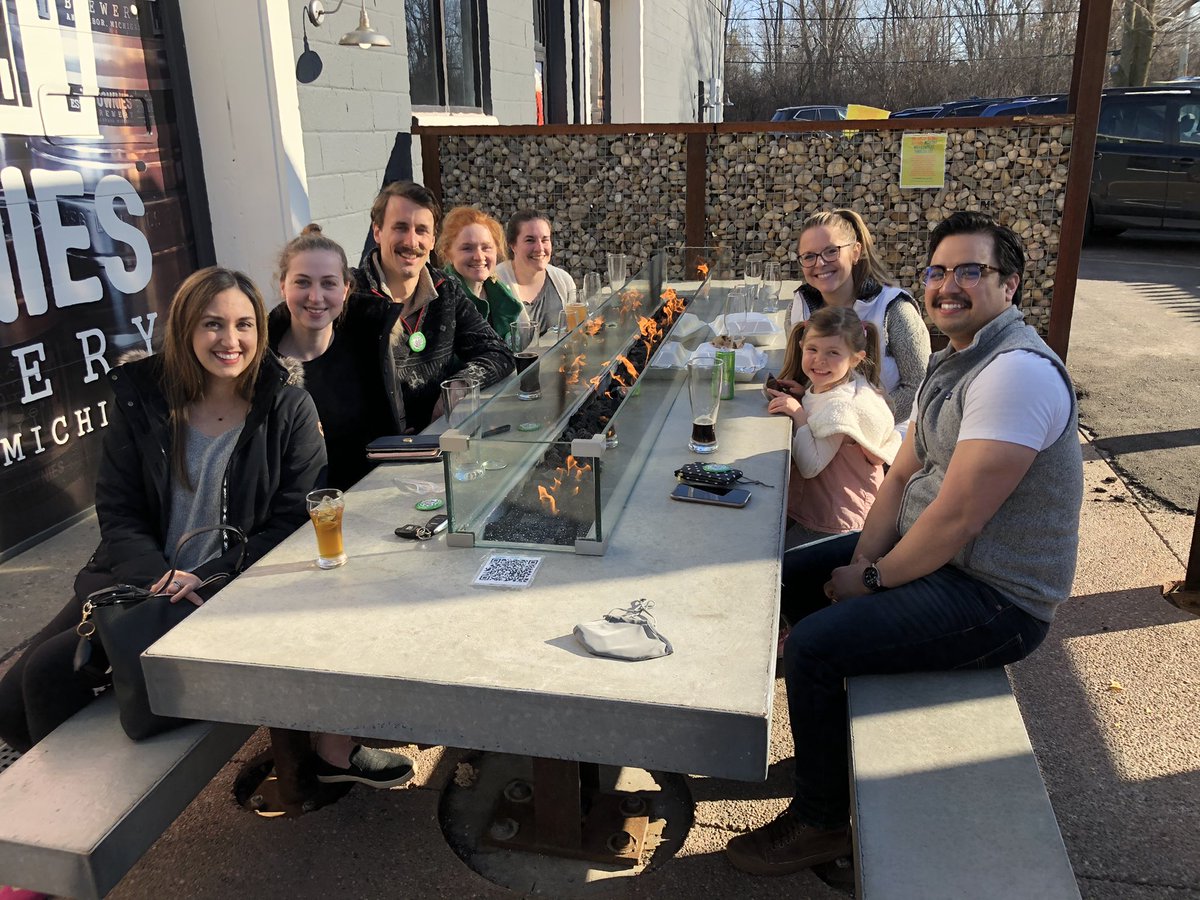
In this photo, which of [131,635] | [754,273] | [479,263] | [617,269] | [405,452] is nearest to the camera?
[131,635]

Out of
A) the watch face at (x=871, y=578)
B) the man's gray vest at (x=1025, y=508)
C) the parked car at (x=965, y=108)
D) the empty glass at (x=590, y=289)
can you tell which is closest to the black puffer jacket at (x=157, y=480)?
the watch face at (x=871, y=578)

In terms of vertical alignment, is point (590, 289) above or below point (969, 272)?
below

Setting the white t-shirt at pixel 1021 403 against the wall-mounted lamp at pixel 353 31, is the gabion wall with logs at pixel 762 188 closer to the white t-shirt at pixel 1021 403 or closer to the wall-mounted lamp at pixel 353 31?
the wall-mounted lamp at pixel 353 31

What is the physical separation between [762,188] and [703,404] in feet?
17.2

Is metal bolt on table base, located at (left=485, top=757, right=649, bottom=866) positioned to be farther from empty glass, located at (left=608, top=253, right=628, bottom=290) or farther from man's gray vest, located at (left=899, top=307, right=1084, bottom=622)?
empty glass, located at (left=608, top=253, right=628, bottom=290)

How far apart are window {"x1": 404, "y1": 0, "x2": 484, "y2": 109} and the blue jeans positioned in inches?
254

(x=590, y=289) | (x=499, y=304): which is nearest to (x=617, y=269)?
(x=590, y=289)

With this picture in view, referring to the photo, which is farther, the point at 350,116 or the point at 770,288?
the point at 350,116

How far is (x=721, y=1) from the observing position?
23.5m

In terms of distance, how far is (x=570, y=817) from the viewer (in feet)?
8.18

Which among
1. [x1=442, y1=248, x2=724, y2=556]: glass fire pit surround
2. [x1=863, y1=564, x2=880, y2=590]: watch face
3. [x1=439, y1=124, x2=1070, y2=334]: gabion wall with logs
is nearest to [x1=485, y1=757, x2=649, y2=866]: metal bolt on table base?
[x1=442, y1=248, x2=724, y2=556]: glass fire pit surround

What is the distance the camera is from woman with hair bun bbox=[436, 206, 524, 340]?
4.67 m

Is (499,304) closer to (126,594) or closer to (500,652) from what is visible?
(126,594)

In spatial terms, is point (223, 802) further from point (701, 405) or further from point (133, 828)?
point (701, 405)
